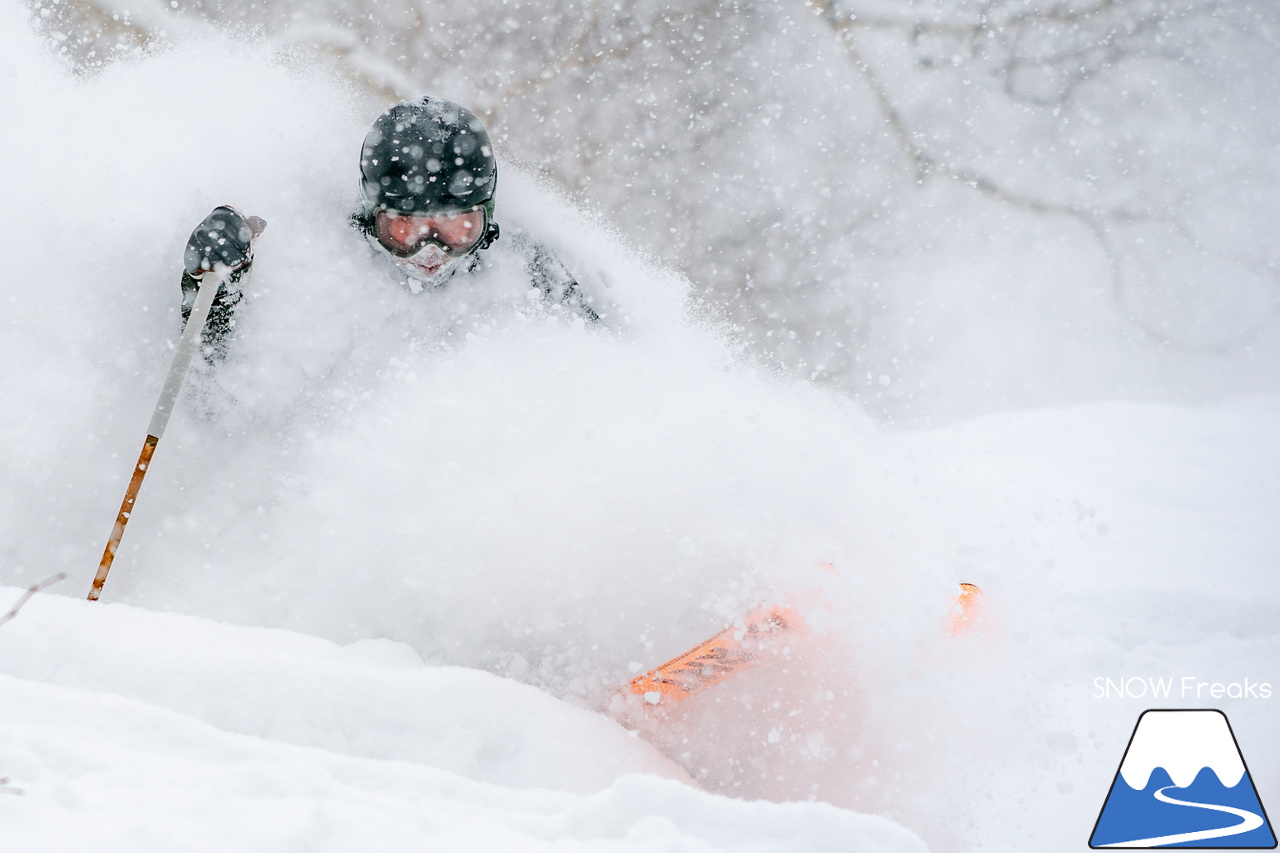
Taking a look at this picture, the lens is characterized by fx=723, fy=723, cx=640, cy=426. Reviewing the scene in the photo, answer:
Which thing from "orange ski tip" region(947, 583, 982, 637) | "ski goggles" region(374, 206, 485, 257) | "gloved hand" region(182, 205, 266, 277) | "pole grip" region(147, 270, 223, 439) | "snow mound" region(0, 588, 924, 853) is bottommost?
"snow mound" region(0, 588, 924, 853)

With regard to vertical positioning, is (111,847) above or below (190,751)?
below

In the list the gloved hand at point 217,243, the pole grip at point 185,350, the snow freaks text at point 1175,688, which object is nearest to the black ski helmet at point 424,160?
the gloved hand at point 217,243

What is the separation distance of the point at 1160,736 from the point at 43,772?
7.54 feet

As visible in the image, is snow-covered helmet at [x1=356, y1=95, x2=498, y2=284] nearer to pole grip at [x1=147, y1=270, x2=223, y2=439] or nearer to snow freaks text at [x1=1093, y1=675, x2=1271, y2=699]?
pole grip at [x1=147, y1=270, x2=223, y2=439]

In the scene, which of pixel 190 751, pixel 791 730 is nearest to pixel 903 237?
pixel 791 730

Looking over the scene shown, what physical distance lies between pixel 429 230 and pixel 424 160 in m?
0.15

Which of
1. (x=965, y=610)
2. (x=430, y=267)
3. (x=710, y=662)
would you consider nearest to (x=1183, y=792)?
(x=965, y=610)

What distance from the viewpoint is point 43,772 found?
0.82m

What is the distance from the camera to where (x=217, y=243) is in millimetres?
1450

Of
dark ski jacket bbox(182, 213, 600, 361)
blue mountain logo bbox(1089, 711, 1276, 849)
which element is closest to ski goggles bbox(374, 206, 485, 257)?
dark ski jacket bbox(182, 213, 600, 361)

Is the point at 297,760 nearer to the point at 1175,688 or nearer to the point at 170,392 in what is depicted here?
the point at 170,392

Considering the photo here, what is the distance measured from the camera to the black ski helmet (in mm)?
1507

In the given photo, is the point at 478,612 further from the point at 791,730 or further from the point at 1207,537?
the point at 1207,537

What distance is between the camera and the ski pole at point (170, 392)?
4.63 ft
